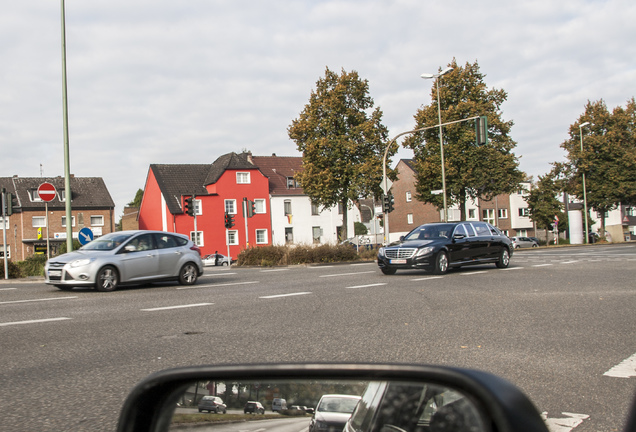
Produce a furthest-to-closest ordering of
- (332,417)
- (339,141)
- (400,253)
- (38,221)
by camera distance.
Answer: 1. (38,221)
2. (339,141)
3. (400,253)
4. (332,417)

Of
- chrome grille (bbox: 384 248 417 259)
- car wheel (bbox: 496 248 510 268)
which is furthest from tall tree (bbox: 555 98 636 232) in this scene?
chrome grille (bbox: 384 248 417 259)

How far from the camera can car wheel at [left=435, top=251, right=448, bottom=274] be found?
17.4 metres

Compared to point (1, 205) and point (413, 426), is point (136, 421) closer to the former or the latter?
point (413, 426)

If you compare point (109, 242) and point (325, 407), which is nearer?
point (325, 407)

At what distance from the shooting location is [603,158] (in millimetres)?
55031

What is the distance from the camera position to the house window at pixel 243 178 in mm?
64875

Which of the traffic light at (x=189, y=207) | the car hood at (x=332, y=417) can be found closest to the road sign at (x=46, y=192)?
the traffic light at (x=189, y=207)

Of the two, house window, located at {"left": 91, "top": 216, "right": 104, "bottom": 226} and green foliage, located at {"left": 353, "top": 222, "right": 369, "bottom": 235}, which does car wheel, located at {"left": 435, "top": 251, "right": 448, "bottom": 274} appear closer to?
house window, located at {"left": 91, "top": 216, "right": 104, "bottom": 226}

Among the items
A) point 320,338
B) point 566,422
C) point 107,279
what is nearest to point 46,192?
point 107,279

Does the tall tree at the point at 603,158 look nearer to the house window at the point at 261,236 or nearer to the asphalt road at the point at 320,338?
the house window at the point at 261,236

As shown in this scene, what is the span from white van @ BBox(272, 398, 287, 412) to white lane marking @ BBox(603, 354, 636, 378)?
15.0ft

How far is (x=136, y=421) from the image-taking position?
1.46 meters

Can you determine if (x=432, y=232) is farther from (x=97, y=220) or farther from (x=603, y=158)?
(x=97, y=220)

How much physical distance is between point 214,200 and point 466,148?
29527 millimetres
